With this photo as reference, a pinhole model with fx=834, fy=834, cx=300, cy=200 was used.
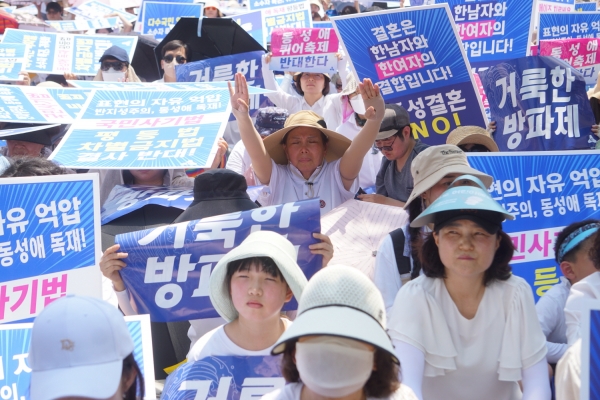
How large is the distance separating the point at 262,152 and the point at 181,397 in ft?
6.72

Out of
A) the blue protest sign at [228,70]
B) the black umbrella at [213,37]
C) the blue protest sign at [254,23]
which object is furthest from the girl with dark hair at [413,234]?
the blue protest sign at [254,23]

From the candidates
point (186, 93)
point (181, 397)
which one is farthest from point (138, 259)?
point (186, 93)

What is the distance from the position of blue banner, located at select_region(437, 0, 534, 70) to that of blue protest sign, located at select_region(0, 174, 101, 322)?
4434mm

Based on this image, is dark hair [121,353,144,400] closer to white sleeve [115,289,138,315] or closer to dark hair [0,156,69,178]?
white sleeve [115,289,138,315]

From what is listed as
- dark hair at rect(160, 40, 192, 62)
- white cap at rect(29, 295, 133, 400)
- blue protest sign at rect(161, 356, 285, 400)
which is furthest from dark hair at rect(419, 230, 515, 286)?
dark hair at rect(160, 40, 192, 62)

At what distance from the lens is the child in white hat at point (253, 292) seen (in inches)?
134

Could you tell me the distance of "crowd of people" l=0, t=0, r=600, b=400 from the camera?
2.26m

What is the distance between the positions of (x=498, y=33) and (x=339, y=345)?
5.91 m

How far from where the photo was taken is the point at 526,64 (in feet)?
19.7

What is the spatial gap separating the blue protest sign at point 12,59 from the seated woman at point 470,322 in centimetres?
672

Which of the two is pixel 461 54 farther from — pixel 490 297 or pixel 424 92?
pixel 490 297

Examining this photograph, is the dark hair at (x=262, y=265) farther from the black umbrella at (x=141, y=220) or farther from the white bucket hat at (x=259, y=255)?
the black umbrella at (x=141, y=220)

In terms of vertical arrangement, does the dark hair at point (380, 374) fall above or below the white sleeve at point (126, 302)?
above

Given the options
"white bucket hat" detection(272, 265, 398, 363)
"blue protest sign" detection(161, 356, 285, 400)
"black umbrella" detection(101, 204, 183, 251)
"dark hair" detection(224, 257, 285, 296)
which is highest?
"white bucket hat" detection(272, 265, 398, 363)
